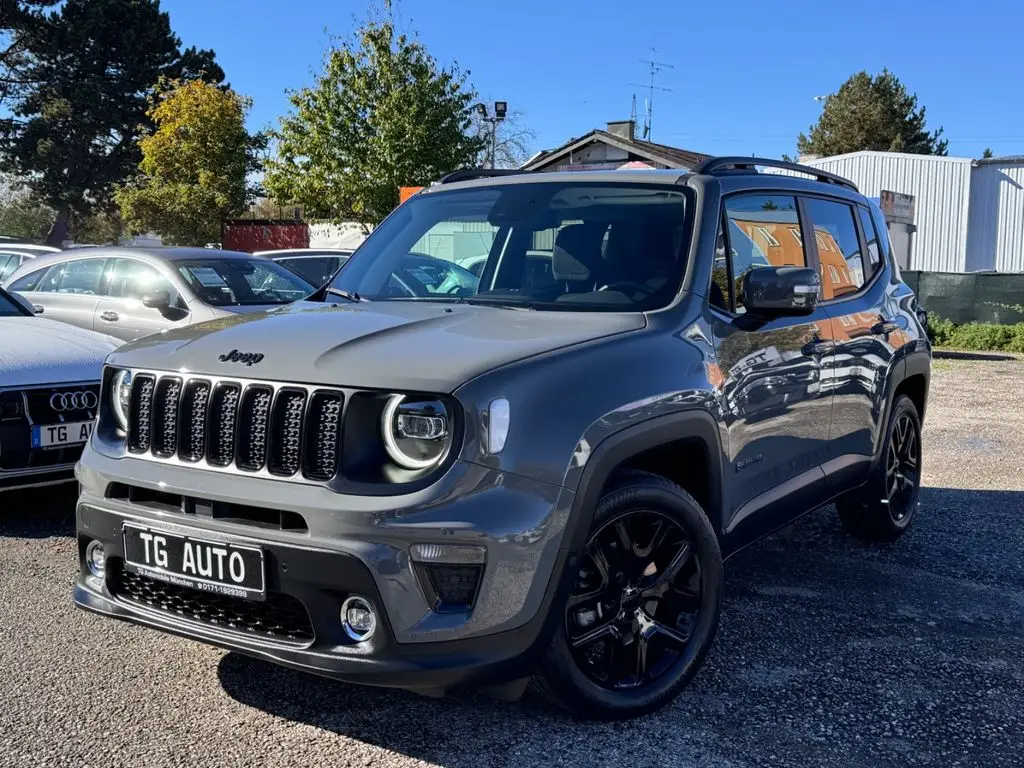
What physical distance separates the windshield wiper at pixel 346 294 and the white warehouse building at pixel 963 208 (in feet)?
98.2

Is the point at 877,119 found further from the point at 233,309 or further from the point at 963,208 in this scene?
the point at 233,309

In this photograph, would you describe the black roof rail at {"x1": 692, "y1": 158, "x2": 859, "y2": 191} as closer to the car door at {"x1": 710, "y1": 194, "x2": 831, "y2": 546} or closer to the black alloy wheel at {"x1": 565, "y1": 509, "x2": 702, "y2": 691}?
the car door at {"x1": 710, "y1": 194, "x2": 831, "y2": 546}

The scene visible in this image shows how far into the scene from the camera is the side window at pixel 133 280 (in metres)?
8.62

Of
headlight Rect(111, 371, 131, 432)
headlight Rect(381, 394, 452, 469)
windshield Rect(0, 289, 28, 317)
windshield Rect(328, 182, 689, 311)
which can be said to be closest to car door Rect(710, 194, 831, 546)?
windshield Rect(328, 182, 689, 311)

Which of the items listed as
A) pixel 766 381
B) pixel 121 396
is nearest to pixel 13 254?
pixel 121 396

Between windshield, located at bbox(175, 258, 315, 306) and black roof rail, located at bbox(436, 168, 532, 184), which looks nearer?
black roof rail, located at bbox(436, 168, 532, 184)

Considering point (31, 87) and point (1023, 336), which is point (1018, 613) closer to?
point (1023, 336)

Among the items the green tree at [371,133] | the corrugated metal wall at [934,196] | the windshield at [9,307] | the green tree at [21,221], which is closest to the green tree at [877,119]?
the corrugated metal wall at [934,196]

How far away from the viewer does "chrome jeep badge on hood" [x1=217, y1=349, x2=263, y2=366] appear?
2.96 metres

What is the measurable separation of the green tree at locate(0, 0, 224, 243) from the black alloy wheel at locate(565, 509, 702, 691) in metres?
44.6

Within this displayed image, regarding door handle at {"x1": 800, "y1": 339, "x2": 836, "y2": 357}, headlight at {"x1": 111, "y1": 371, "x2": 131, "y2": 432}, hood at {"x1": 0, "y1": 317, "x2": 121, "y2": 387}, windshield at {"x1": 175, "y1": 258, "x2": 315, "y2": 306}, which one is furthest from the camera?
windshield at {"x1": 175, "y1": 258, "x2": 315, "y2": 306}

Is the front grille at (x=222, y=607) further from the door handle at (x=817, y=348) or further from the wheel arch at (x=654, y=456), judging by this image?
the door handle at (x=817, y=348)

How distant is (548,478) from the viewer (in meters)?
2.76

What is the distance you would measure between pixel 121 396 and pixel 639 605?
6.11ft
